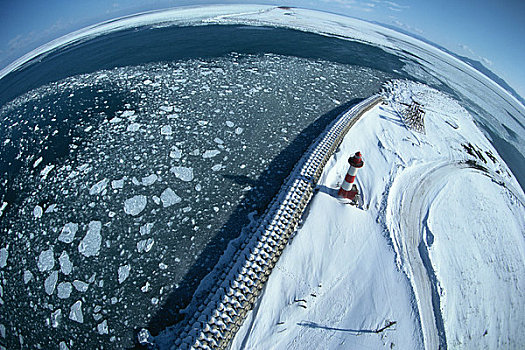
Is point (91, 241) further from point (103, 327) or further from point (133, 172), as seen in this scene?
point (133, 172)

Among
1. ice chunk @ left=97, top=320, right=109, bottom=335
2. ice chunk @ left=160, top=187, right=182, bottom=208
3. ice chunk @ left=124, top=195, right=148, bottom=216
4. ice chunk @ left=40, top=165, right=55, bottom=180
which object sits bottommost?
ice chunk @ left=97, top=320, right=109, bottom=335

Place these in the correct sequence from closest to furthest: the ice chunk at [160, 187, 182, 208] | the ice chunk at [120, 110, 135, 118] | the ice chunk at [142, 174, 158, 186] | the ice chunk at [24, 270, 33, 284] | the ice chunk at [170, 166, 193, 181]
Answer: the ice chunk at [24, 270, 33, 284] → the ice chunk at [160, 187, 182, 208] → the ice chunk at [142, 174, 158, 186] → the ice chunk at [170, 166, 193, 181] → the ice chunk at [120, 110, 135, 118]

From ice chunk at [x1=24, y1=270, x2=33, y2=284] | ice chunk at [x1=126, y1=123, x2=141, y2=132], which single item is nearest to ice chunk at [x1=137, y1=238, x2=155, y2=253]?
ice chunk at [x1=24, y1=270, x2=33, y2=284]

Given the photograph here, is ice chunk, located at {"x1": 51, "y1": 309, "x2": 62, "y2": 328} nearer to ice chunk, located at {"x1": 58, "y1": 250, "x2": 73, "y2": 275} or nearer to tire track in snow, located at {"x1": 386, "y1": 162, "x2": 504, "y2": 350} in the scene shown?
ice chunk, located at {"x1": 58, "y1": 250, "x2": 73, "y2": 275}

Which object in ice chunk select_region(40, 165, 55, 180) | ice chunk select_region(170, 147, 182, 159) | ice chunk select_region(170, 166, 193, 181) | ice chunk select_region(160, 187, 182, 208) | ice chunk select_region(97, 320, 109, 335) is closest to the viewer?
ice chunk select_region(97, 320, 109, 335)

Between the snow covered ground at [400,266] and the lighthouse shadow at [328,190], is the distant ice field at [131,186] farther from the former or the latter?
the snow covered ground at [400,266]

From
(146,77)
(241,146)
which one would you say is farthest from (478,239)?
(146,77)

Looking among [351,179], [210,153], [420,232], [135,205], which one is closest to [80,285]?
[135,205]
